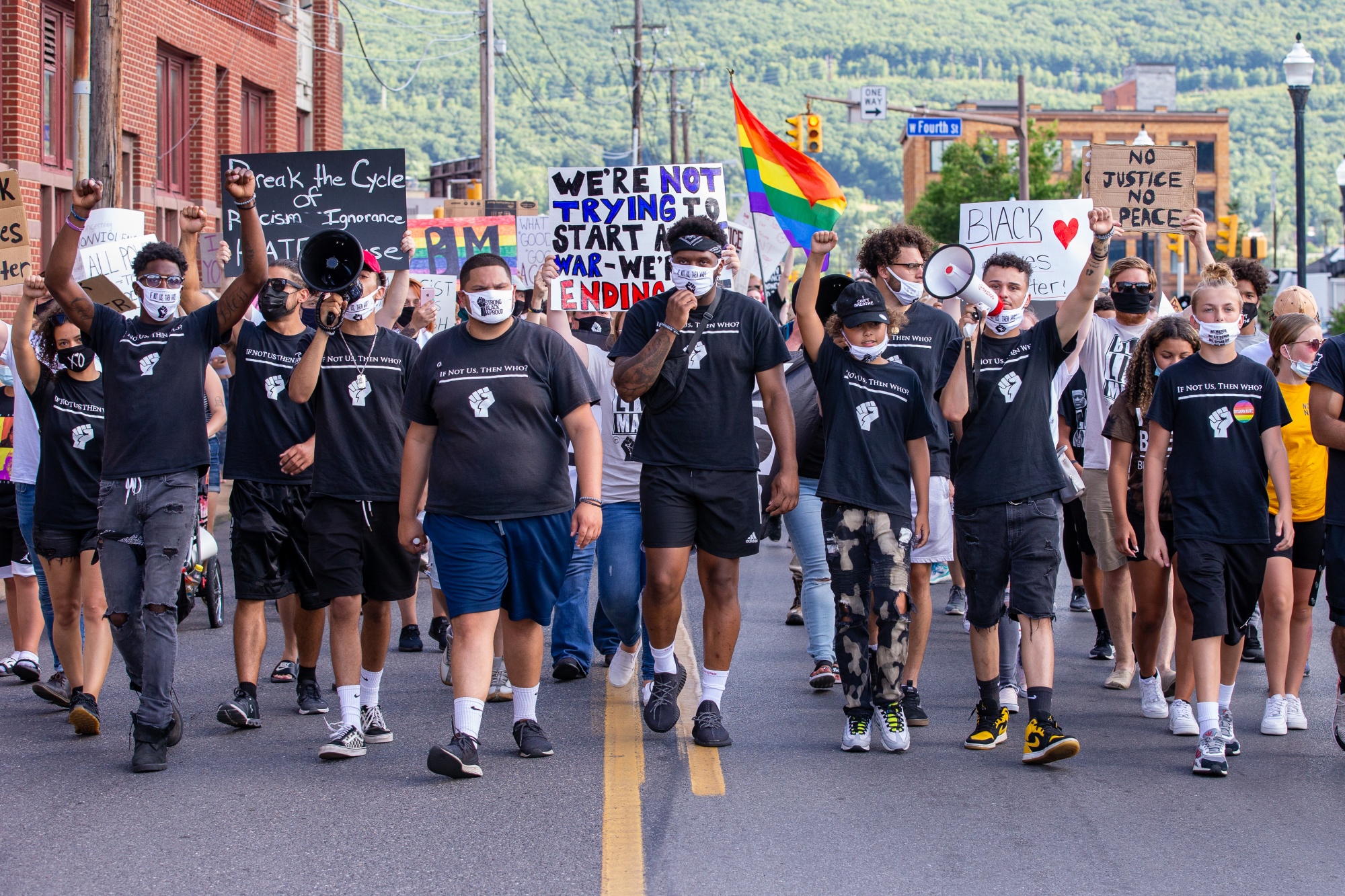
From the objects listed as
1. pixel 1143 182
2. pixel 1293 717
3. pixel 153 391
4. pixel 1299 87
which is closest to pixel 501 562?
pixel 153 391

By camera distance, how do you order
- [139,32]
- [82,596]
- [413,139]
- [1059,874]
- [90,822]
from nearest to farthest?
[1059,874] → [90,822] → [82,596] → [139,32] → [413,139]

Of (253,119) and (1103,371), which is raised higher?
(253,119)

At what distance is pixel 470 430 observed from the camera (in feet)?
20.1

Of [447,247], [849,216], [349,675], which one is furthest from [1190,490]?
[849,216]

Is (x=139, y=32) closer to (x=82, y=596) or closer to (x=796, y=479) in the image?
(x=82, y=596)

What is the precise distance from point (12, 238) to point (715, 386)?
582cm

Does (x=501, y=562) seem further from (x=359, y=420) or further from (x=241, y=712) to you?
(x=241, y=712)

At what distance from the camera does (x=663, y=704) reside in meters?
6.65

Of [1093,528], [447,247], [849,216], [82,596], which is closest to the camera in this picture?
[82,596]

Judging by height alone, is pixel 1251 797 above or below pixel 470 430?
below

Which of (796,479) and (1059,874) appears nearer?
(1059,874)

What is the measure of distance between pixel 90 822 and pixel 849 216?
16729cm

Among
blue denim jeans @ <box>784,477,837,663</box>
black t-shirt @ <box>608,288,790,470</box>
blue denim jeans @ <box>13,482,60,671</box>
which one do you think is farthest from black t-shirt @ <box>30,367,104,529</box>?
blue denim jeans @ <box>784,477,837,663</box>

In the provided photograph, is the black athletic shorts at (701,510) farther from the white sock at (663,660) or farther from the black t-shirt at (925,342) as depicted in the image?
the black t-shirt at (925,342)
